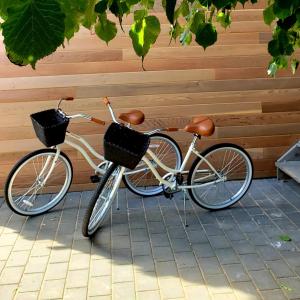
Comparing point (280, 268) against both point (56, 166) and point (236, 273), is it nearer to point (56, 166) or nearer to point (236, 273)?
point (236, 273)

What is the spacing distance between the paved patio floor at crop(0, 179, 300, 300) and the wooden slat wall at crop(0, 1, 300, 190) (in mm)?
847

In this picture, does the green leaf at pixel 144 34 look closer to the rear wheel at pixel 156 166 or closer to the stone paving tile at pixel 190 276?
the stone paving tile at pixel 190 276

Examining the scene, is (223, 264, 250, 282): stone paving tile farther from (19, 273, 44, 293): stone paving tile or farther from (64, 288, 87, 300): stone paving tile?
(19, 273, 44, 293): stone paving tile

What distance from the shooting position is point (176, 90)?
4.88m

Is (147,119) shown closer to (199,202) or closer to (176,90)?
(176,90)


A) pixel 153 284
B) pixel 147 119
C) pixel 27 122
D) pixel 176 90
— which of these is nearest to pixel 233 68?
pixel 176 90

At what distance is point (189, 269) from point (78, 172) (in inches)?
84.4

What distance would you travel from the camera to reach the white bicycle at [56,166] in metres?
3.94

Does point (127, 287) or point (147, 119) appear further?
point (147, 119)

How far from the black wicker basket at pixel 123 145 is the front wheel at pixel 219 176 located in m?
0.90

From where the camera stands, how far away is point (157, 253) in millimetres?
3521

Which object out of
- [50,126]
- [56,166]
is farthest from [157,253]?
[56,166]

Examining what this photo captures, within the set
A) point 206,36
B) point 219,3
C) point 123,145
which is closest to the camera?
point 219,3

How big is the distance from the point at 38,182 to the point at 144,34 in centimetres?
351
